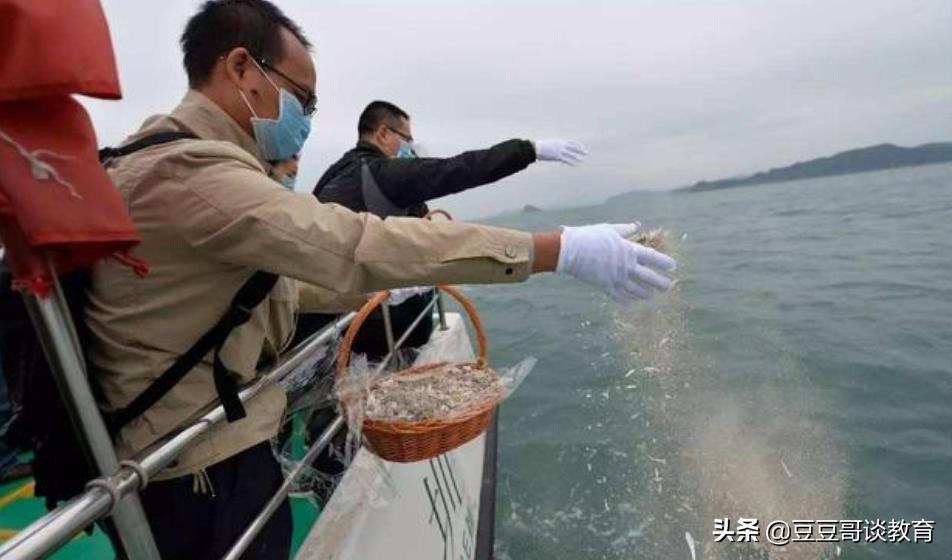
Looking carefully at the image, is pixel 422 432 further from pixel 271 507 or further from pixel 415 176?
pixel 415 176

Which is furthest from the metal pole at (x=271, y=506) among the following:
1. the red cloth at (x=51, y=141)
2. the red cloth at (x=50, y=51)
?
the red cloth at (x=50, y=51)

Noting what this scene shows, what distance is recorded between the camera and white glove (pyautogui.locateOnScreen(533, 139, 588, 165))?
3.92m

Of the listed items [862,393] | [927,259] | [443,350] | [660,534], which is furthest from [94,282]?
[927,259]

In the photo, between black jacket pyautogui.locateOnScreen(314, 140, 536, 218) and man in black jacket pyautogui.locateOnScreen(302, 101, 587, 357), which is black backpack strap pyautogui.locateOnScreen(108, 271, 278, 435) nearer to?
man in black jacket pyautogui.locateOnScreen(302, 101, 587, 357)

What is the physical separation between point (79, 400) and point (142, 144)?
0.66m

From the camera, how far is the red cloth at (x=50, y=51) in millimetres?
697

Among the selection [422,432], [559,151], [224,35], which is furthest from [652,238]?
[559,151]

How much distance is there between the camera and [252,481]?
64.0 inches

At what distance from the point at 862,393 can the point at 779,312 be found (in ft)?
11.1

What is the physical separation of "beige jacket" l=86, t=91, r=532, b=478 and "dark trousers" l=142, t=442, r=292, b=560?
0.12 meters

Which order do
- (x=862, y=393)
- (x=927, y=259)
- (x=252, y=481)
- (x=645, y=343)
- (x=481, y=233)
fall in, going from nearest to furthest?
(x=481, y=233), (x=252, y=481), (x=862, y=393), (x=645, y=343), (x=927, y=259)

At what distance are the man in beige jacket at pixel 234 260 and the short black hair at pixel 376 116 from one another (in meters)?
1.84

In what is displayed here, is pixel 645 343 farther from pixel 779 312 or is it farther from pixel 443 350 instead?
pixel 443 350

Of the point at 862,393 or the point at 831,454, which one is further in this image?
the point at 862,393
